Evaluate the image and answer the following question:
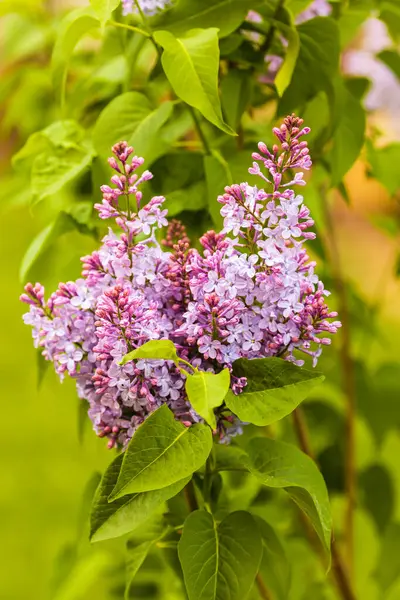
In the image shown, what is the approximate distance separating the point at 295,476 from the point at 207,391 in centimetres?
13

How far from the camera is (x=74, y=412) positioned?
2.72 m

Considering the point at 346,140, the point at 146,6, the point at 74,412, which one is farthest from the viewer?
the point at 74,412

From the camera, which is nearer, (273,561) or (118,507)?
(118,507)

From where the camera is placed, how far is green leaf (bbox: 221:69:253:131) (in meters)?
0.81

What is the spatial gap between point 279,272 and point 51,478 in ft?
6.09

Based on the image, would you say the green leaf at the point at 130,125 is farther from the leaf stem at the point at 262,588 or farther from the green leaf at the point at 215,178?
the leaf stem at the point at 262,588

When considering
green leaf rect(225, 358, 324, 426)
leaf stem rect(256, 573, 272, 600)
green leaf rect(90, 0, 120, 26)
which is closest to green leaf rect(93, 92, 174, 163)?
green leaf rect(90, 0, 120, 26)

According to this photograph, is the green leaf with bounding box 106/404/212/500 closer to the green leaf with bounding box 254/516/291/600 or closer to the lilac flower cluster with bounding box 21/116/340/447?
the lilac flower cluster with bounding box 21/116/340/447

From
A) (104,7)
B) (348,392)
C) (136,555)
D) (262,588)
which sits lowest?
(348,392)

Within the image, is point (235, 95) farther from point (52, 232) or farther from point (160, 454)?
point (160, 454)

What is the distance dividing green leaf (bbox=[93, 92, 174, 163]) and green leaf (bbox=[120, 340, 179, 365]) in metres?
0.26

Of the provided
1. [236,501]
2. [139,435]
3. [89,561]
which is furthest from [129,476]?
[89,561]

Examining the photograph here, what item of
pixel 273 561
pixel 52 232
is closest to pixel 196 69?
pixel 52 232

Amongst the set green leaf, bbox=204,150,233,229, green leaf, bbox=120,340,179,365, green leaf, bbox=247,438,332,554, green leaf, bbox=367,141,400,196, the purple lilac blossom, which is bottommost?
green leaf, bbox=367,141,400,196
